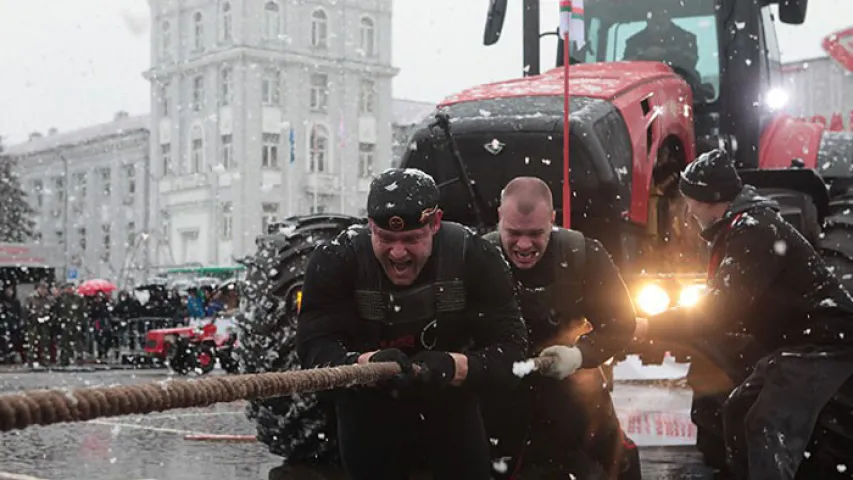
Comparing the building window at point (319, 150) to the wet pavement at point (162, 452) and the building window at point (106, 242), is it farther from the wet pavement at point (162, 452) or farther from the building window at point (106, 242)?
the wet pavement at point (162, 452)

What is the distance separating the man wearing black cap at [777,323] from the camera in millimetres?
5234

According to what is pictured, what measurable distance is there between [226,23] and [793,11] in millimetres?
44025

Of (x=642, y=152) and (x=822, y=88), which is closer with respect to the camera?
(x=642, y=152)

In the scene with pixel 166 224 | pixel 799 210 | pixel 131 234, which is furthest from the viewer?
pixel 131 234

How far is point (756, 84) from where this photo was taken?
8328 millimetres

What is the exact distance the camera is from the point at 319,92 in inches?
2055

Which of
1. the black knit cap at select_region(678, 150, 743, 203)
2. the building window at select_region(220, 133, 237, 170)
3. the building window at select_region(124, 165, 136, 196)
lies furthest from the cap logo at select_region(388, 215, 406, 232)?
the building window at select_region(124, 165, 136, 196)

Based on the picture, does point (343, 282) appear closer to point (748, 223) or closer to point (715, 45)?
point (748, 223)

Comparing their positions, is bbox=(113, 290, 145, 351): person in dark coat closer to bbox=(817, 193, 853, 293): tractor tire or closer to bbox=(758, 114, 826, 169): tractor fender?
bbox=(758, 114, 826, 169): tractor fender

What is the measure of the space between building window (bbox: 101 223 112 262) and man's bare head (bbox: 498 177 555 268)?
56108 millimetres

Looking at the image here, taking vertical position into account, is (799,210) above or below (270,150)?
below

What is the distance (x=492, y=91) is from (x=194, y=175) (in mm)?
45356

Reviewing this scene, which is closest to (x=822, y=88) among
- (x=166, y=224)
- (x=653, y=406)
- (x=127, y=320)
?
(x=166, y=224)

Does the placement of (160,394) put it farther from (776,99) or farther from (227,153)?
(227,153)
